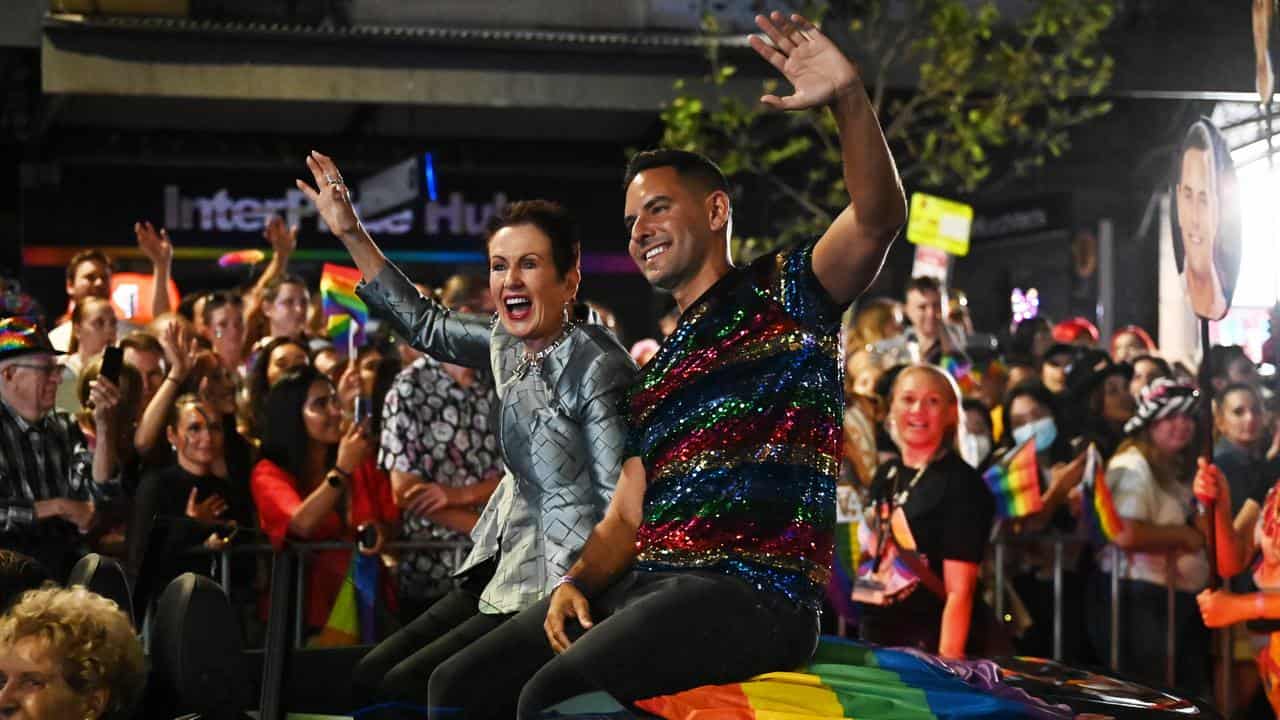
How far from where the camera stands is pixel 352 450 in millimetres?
7742

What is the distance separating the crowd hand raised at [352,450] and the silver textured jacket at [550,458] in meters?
3.30

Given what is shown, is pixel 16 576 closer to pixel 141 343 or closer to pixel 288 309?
pixel 141 343

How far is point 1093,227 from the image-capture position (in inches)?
819

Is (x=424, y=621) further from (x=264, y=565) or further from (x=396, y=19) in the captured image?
(x=396, y=19)

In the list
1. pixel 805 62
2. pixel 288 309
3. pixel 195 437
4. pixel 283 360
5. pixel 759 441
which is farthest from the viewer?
pixel 288 309

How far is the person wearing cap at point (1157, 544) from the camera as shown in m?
8.44

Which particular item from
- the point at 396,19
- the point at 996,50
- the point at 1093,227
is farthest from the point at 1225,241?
the point at 1093,227

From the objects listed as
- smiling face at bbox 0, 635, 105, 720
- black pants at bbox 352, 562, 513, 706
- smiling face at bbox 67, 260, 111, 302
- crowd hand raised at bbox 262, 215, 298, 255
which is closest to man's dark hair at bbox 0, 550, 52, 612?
smiling face at bbox 0, 635, 105, 720

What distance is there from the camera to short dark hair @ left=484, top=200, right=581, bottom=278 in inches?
171

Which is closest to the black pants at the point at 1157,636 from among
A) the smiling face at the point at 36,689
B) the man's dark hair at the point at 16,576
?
the man's dark hair at the point at 16,576

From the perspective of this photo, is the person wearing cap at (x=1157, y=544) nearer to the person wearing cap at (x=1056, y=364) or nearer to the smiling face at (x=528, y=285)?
the person wearing cap at (x=1056, y=364)

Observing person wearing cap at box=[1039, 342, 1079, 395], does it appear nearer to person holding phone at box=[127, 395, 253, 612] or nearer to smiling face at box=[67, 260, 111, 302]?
person holding phone at box=[127, 395, 253, 612]

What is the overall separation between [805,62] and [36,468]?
181 inches

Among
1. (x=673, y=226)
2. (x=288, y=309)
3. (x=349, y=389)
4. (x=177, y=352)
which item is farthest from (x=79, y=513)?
(x=673, y=226)
